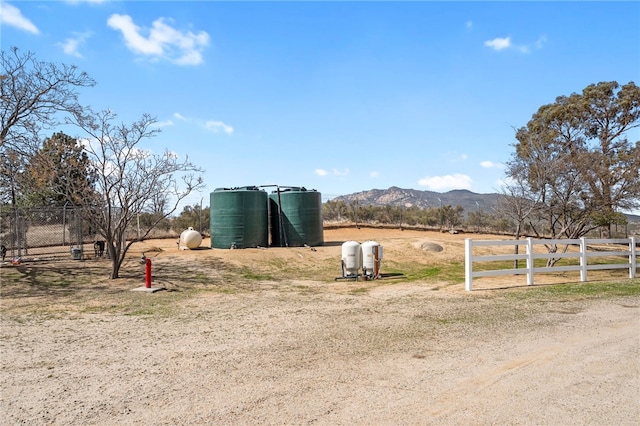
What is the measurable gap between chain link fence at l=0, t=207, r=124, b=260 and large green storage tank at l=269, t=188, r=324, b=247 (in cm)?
845

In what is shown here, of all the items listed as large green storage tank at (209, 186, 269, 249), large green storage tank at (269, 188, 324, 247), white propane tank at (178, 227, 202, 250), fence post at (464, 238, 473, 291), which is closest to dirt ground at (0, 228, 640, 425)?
fence post at (464, 238, 473, 291)

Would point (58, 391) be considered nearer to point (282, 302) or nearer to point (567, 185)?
point (282, 302)

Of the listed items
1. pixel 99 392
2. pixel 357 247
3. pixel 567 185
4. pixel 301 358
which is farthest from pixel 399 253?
pixel 99 392

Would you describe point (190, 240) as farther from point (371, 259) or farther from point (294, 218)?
point (371, 259)

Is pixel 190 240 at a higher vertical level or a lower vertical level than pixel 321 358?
higher

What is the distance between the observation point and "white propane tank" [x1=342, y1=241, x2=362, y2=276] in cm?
1616

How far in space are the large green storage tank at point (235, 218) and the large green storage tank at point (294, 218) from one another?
4.06 feet

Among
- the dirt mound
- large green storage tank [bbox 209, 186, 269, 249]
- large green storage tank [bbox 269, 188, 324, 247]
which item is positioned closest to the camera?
large green storage tank [bbox 209, 186, 269, 249]

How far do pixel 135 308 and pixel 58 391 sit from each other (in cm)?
550

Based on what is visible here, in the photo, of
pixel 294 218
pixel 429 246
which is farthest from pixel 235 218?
pixel 429 246

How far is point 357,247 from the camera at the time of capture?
16.3 metres

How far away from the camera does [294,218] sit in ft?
77.8

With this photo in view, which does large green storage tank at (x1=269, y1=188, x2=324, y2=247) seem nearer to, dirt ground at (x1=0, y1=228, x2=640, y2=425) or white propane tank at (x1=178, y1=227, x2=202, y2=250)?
white propane tank at (x1=178, y1=227, x2=202, y2=250)

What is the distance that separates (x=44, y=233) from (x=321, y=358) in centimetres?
2105
